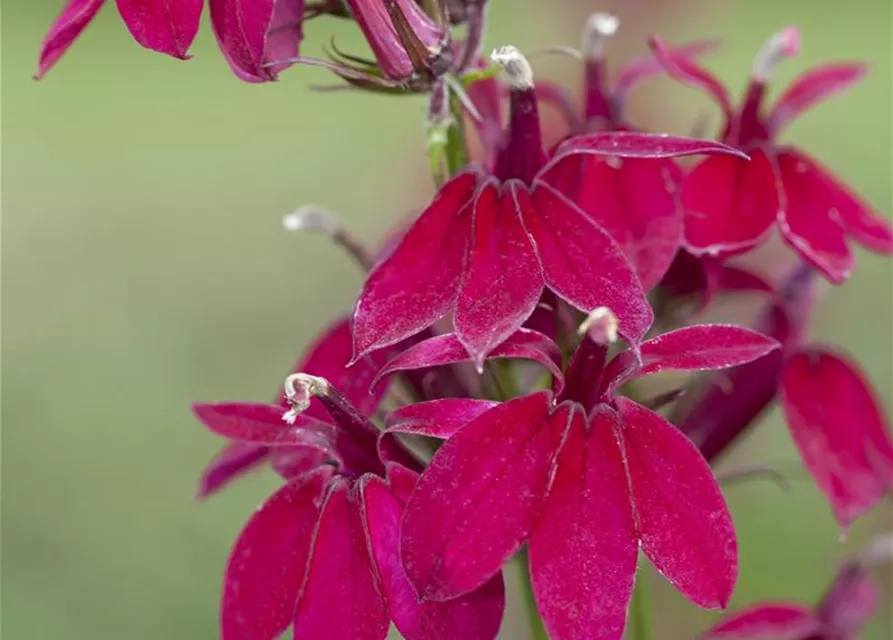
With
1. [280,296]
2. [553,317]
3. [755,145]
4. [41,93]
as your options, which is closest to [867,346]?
[280,296]

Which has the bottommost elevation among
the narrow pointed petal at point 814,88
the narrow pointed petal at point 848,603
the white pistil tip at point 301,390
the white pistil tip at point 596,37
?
the narrow pointed petal at point 848,603

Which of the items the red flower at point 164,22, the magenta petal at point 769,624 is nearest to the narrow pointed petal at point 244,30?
the red flower at point 164,22

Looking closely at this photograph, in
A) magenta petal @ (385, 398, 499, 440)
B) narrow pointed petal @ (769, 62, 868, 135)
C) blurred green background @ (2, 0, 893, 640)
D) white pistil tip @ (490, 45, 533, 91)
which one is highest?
white pistil tip @ (490, 45, 533, 91)

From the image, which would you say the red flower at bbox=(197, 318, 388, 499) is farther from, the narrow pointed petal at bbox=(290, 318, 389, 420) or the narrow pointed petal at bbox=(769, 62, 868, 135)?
the narrow pointed petal at bbox=(769, 62, 868, 135)

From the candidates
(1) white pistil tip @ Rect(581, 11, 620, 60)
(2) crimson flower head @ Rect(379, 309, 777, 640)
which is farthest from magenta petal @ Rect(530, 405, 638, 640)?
(1) white pistil tip @ Rect(581, 11, 620, 60)

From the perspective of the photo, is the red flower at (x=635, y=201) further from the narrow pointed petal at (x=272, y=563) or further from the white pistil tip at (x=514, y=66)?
the narrow pointed petal at (x=272, y=563)
